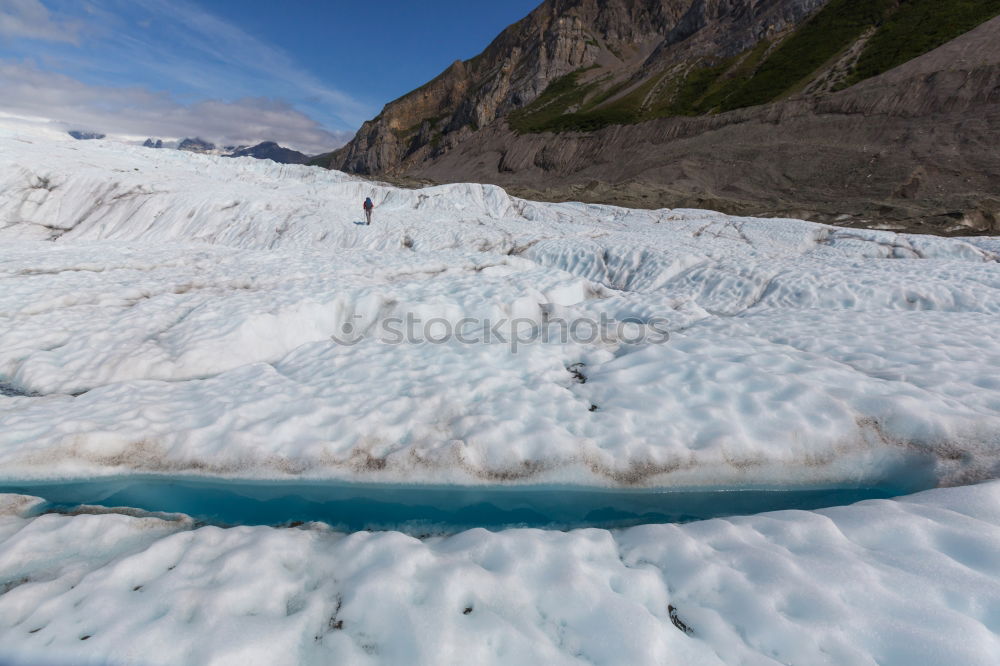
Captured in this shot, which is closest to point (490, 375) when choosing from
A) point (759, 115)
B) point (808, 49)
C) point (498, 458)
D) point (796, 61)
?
point (498, 458)

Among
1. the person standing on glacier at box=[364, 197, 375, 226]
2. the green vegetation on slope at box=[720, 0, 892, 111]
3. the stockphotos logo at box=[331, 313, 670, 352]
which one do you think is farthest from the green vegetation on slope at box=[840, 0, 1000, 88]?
the stockphotos logo at box=[331, 313, 670, 352]

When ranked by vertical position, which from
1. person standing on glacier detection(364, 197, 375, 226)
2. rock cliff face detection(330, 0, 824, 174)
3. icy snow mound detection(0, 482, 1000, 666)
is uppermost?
rock cliff face detection(330, 0, 824, 174)

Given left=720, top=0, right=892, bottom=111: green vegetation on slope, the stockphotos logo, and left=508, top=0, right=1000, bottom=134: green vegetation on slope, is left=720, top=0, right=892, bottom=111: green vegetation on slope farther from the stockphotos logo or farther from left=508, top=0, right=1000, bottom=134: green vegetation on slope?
the stockphotos logo

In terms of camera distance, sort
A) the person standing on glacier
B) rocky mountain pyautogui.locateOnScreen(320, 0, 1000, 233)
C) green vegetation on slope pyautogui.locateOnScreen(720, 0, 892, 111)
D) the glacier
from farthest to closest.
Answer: green vegetation on slope pyautogui.locateOnScreen(720, 0, 892, 111) < rocky mountain pyautogui.locateOnScreen(320, 0, 1000, 233) < the person standing on glacier < the glacier

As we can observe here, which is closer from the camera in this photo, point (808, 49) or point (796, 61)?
point (796, 61)

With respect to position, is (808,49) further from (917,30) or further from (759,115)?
(759,115)

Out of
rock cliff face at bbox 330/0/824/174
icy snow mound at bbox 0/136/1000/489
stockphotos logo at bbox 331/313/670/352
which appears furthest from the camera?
rock cliff face at bbox 330/0/824/174
